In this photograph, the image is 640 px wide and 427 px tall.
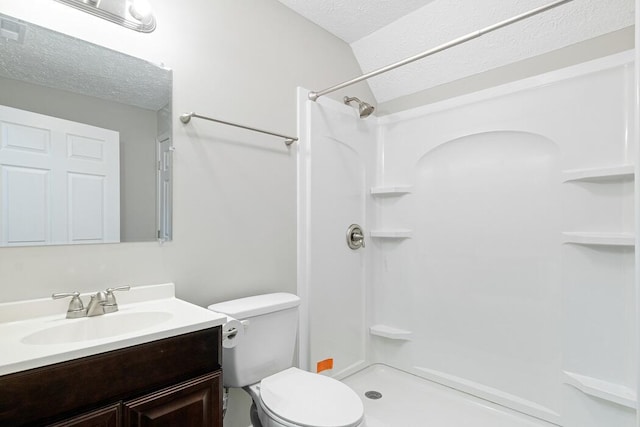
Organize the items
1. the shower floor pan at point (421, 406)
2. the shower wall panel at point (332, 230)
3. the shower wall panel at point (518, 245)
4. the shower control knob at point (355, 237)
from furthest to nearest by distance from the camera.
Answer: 1. the shower control knob at point (355, 237)
2. the shower wall panel at point (332, 230)
3. the shower floor pan at point (421, 406)
4. the shower wall panel at point (518, 245)

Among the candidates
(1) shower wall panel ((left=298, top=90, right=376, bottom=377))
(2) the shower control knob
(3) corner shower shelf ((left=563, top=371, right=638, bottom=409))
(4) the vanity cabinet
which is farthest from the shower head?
(3) corner shower shelf ((left=563, top=371, right=638, bottom=409))

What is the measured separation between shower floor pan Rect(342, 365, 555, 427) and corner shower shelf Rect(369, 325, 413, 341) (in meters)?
0.26

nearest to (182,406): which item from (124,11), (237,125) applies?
(237,125)

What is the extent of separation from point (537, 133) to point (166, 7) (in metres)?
1.98

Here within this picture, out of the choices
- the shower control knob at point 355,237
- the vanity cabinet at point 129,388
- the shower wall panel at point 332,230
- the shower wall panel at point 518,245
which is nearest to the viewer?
the vanity cabinet at point 129,388

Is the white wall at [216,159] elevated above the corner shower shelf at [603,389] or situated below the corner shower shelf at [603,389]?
above

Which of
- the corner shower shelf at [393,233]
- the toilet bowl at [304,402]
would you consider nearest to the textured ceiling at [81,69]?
the toilet bowl at [304,402]

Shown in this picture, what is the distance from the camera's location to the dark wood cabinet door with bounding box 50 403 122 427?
88 cm

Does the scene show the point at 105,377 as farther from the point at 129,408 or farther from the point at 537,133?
the point at 537,133

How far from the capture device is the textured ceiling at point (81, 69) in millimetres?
1161

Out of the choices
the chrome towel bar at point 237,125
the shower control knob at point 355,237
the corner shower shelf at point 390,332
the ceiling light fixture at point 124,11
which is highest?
the ceiling light fixture at point 124,11

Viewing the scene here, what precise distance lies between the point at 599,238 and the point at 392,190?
1.18 meters

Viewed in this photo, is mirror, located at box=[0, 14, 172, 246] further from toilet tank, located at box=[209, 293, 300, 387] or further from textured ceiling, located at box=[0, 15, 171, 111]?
toilet tank, located at box=[209, 293, 300, 387]

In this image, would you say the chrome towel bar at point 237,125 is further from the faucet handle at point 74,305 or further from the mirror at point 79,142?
the faucet handle at point 74,305
